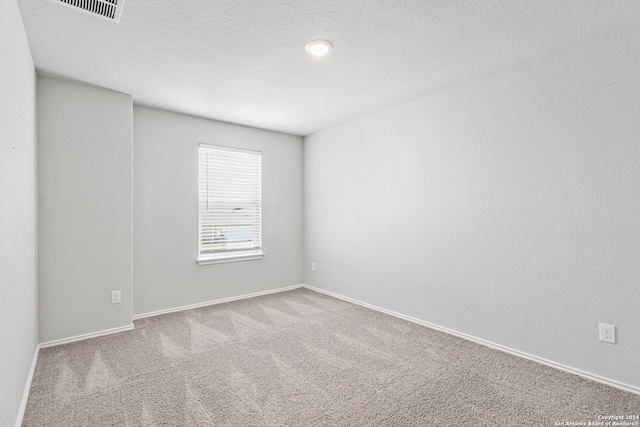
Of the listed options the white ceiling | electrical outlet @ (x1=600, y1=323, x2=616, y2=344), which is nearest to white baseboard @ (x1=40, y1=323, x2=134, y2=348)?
the white ceiling

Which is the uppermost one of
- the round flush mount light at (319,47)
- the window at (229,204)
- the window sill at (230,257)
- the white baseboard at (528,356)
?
the round flush mount light at (319,47)

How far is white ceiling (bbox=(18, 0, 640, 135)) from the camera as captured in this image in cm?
190

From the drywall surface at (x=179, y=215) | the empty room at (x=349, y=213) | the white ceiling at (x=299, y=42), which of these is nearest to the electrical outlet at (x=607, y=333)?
the empty room at (x=349, y=213)

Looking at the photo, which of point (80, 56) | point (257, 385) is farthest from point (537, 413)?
point (80, 56)

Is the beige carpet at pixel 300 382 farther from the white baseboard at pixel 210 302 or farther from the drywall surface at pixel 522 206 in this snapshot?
the white baseboard at pixel 210 302

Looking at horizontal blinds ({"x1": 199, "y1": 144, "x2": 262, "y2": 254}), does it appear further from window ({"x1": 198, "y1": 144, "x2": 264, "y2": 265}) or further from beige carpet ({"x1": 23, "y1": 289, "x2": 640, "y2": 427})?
beige carpet ({"x1": 23, "y1": 289, "x2": 640, "y2": 427})

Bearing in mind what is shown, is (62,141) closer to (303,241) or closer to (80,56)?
(80,56)

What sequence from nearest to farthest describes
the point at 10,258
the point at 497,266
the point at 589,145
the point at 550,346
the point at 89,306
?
1. the point at 10,258
2. the point at 589,145
3. the point at 550,346
4. the point at 497,266
5. the point at 89,306

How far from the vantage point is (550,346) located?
2396mm

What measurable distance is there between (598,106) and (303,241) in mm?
3766

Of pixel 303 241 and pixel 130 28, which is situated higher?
pixel 130 28

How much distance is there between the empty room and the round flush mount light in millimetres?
20

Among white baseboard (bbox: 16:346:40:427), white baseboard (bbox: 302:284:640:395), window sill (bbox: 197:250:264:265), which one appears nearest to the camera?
white baseboard (bbox: 16:346:40:427)

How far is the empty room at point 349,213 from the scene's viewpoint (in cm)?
191
